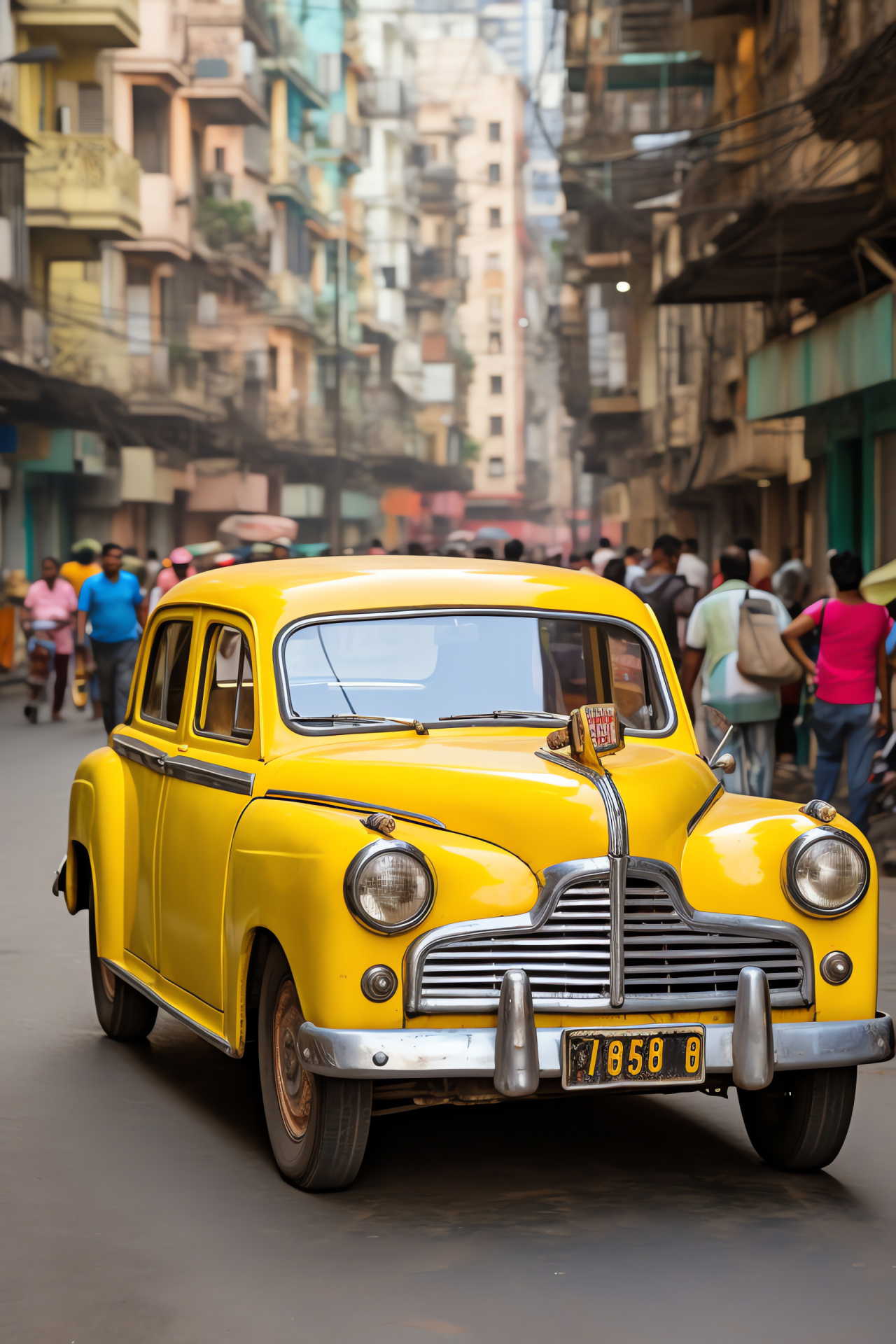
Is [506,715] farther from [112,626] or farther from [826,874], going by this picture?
[112,626]

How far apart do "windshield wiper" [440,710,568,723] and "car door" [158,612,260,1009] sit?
1.85ft

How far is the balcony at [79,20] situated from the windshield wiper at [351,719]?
35.6 m

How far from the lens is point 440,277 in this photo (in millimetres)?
121812

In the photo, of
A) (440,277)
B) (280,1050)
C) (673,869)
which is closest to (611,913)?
(673,869)

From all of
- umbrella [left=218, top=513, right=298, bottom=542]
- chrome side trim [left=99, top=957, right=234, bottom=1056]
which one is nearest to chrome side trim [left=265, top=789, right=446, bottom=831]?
chrome side trim [left=99, top=957, right=234, bottom=1056]

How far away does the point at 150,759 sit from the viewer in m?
6.51

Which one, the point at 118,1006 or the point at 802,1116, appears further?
the point at 118,1006

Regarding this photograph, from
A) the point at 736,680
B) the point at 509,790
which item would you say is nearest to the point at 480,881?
the point at 509,790

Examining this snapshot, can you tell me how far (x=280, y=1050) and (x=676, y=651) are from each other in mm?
11179

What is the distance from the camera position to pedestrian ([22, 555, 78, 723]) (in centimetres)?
2159

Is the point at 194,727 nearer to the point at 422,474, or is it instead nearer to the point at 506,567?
the point at 506,567

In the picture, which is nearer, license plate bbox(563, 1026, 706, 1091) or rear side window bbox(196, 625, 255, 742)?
license plate bbox(563, 1026, 706, 1091)

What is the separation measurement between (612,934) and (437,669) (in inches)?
51.0

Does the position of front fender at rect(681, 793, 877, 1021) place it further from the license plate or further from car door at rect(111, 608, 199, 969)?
car door at rect(111, 608, 199, 969)
